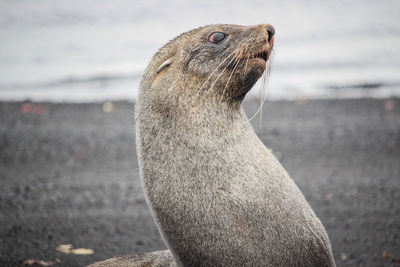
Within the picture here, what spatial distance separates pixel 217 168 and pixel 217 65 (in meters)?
0.68

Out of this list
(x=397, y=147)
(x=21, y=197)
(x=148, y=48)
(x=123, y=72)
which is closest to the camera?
(x=21, y=197)

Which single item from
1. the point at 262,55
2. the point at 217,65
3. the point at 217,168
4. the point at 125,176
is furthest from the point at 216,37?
the point at 125,176

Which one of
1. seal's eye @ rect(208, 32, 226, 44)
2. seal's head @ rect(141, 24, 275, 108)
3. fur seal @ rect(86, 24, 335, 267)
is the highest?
seal's eye @ rect(208, 32, 226, 44)

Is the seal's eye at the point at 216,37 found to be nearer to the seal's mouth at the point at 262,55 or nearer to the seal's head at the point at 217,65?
the seal's head at the point at 217,65

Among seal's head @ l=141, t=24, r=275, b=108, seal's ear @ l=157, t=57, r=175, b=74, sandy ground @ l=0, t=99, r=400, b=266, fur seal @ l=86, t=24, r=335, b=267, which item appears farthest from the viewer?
sandy ground @ l=0, t=99, r=400, b=266

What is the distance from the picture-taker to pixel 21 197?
19.9 ft

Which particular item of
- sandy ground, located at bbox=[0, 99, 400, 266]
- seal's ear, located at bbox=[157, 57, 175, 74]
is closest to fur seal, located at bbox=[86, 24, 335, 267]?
seal's ear, located at bbox=[157, 57, 175, 74]

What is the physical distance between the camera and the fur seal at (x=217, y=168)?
2936mm

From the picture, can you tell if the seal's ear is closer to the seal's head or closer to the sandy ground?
the seal's head

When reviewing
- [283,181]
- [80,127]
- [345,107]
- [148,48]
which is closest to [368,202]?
[283,181]

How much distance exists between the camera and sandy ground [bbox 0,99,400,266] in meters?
4.81

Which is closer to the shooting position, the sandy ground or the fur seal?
the fur seal

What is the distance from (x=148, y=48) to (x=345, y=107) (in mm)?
9234

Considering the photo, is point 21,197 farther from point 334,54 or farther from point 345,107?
point 334,54
